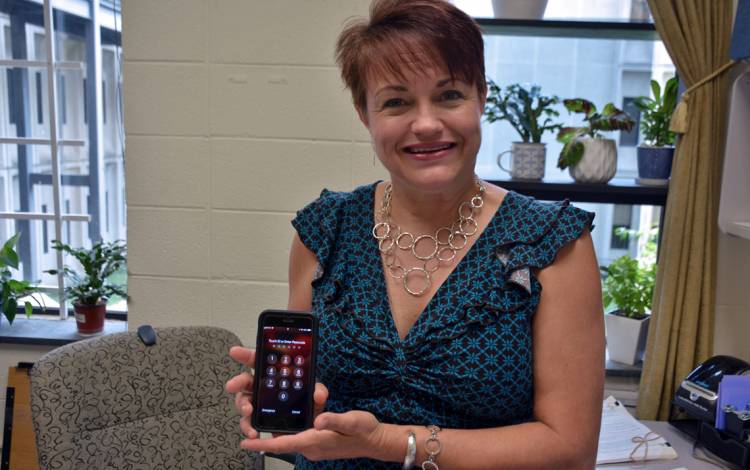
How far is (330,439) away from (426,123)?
0.51m

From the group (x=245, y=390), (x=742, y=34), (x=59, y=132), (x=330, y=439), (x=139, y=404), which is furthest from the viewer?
(x=59, y=132)

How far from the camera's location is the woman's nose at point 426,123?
102 centimetres

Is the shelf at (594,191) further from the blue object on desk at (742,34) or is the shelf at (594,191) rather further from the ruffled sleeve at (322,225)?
the ruffled sleeve at (322,225)

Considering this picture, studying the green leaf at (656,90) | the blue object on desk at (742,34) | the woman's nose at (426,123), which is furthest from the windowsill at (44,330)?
the blue object on desk at (742,34)

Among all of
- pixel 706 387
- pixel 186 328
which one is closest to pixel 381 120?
pixel 186 328

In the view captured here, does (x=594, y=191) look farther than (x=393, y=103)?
Yes

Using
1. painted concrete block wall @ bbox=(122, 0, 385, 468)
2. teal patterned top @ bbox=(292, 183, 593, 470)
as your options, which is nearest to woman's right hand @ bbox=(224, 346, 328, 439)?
teal patterned top @ bbox=(292, 183, 593, 470)

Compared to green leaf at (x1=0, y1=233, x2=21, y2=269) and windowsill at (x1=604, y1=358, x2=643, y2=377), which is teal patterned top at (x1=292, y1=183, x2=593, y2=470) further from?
green leaf at (x1=0, y1=233, x2=21, y2=269)

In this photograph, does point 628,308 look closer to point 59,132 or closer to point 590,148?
point 590,148

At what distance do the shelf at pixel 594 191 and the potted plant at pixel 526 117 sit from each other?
5cm

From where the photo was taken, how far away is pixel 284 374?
3.19ft

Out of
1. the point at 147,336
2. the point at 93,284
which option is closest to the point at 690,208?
the point at 147,336

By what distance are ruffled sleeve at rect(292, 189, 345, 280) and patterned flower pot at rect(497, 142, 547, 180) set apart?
859mm

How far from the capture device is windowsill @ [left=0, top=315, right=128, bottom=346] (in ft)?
6.89
